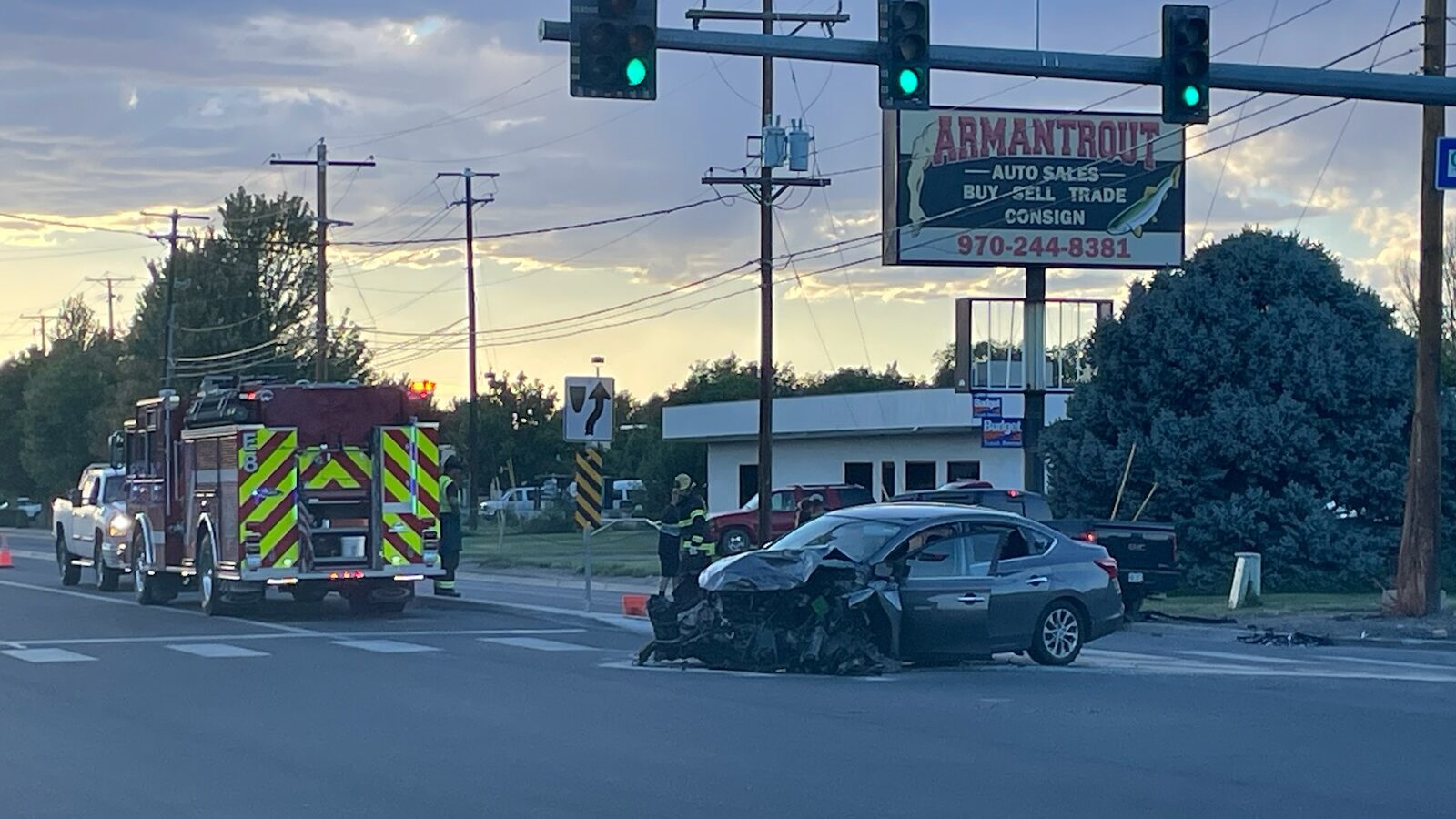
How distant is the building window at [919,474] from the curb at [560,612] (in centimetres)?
2582

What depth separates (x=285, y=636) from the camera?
20719 millimetres

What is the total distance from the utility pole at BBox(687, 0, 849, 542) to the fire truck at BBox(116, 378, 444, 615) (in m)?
10.7

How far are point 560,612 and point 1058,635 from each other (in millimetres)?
8680

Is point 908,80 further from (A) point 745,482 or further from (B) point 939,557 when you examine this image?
(A) point 745,482

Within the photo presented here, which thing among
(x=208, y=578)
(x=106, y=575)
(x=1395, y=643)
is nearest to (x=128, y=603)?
(x=106, y=575)

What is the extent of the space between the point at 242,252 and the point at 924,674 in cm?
6605

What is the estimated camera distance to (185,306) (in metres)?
77.3

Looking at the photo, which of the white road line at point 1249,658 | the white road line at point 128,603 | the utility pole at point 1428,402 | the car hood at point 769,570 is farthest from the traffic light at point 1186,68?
the white road line at point 128,603

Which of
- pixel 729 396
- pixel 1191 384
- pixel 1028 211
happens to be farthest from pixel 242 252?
pixel 1191 384

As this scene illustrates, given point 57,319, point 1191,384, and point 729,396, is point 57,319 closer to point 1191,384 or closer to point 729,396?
point 729,396

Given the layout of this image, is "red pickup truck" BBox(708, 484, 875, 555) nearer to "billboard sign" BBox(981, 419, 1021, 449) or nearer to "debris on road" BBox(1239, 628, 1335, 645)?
"billboard sign" BBox(981, 419, 1021, 449)

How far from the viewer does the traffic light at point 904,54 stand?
1598cm

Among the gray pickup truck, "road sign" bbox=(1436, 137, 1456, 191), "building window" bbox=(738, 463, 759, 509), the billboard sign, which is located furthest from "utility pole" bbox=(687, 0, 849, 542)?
"building window" bbox=(738, 463, 759, 509)

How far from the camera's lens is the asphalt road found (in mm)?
10078
